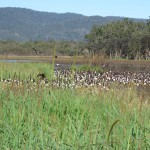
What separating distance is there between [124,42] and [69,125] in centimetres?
6896

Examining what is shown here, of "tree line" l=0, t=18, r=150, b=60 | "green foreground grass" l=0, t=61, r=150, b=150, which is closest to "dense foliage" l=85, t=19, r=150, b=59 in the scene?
"tree line" l=0, t=18, r=150, b=60

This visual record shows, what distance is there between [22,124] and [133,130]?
5.03 feet

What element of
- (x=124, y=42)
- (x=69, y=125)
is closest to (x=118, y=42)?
(x=124, y=42)

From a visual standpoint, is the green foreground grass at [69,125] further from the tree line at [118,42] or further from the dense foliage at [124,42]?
the dense foliage at [124,42]

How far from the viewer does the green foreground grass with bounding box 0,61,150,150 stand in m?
4.48

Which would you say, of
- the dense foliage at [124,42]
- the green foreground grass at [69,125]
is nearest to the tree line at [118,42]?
the dense foliage at [124,42]

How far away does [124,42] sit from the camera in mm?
73375

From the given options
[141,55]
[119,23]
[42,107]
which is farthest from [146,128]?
[119,23]

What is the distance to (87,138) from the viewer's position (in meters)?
4.55

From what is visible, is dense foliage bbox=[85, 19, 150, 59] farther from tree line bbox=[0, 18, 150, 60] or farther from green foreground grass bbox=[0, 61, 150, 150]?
green foreground grass bbox=[0, 61, 150, 150]

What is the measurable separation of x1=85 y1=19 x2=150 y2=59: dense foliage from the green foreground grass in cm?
5731

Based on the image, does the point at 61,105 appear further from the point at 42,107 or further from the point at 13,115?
the point at 13,115

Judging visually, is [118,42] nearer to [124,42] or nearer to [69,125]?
[124,42]

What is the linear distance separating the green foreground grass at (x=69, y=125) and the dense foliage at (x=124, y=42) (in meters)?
57.3
